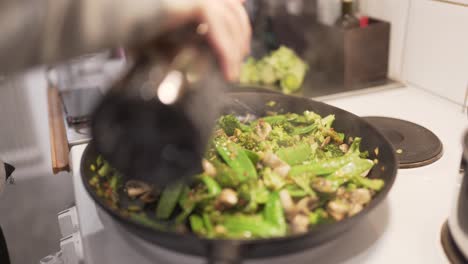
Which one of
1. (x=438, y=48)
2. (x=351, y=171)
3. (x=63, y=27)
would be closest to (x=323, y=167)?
(x=351, y=171)

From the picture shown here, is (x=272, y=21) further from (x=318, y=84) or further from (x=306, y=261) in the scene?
(x=306, y=261)

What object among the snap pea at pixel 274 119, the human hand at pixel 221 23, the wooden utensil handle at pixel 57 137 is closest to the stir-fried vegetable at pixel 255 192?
the snap pea at pixel 274 119

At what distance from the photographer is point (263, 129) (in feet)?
3.01

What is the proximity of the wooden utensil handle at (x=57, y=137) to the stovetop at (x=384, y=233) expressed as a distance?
0.11 m

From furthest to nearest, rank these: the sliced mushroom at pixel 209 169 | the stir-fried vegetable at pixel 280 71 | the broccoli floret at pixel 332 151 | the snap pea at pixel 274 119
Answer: the stir-fried vegetable at pixel 280 71
the snap pea at pixel 274 119
the broccoli floret at pixel 332 151
the sliced mushroom at pixel 209 169

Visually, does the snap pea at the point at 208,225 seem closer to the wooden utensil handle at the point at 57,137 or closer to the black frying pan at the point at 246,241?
the black frying pan at the point at 246,241

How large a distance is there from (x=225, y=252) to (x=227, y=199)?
0.15 m

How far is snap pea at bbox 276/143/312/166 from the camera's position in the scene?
0.80 m

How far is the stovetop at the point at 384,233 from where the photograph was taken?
0.64 metres

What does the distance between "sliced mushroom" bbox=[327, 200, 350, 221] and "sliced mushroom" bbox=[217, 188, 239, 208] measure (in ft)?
0.51

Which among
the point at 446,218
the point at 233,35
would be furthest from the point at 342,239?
the point at 233,35

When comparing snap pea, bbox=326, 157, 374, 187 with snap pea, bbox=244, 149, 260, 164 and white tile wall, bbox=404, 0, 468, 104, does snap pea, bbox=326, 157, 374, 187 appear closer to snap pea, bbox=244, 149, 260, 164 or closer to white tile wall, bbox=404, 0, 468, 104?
snap pea, bbox=244, 149, 260, 164

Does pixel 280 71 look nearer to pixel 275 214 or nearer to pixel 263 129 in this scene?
pixel 263 129

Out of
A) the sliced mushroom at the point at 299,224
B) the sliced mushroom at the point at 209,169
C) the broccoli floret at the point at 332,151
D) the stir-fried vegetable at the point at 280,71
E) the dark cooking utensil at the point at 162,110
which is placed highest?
the dark cooking utensil at the point at 162,110
